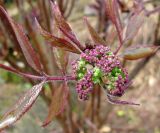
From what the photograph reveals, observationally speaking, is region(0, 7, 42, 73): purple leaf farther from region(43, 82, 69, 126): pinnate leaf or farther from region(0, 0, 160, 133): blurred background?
region(0, 0, 160, 133): blurred background

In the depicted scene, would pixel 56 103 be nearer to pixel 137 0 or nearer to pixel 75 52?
pixel 75 52

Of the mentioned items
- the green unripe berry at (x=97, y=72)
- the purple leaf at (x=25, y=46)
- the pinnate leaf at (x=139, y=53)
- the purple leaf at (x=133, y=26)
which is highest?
the purple leaf at (x=25, y=46)

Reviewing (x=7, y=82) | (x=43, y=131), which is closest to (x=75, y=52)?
(x=43, y=131)

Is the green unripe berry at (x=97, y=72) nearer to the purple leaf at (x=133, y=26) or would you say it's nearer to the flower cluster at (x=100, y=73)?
the flower cluster at (x=100, y=73)

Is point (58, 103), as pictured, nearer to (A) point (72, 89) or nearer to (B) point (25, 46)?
(B) point (25, 46)

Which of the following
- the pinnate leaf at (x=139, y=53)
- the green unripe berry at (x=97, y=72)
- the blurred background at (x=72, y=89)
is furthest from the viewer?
the blurred background at (x=72, y=89)

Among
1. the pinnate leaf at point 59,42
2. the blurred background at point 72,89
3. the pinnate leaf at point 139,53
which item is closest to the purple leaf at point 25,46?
the pinnate leaf at point 59,42

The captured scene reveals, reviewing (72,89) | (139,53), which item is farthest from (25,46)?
(72,89)
